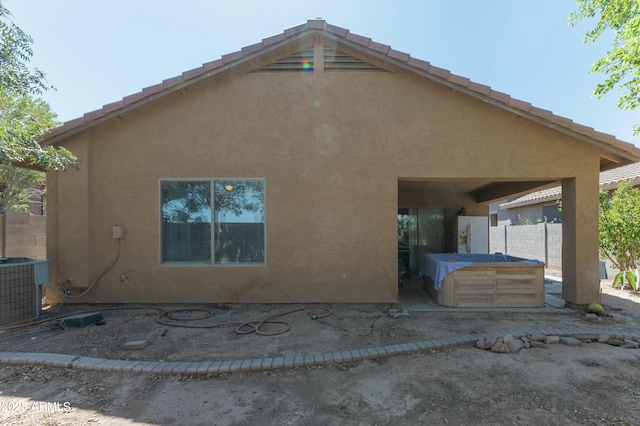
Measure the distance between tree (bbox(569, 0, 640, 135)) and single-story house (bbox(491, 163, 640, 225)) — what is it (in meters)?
3.51

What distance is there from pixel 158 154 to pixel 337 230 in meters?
3.74

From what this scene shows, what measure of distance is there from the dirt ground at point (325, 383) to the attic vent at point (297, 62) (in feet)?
15.4

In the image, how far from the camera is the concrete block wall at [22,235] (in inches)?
248

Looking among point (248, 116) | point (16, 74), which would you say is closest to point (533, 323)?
point (248, 116)

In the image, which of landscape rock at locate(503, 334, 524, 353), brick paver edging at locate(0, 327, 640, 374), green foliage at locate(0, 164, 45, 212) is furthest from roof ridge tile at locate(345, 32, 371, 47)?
green foliage at locate(0, 164, 45, 212)

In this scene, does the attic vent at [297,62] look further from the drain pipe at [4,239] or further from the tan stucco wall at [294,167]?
the drain pipe at [4,239]

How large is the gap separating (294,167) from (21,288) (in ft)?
16.4

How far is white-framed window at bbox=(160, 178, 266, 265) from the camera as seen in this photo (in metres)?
6.11

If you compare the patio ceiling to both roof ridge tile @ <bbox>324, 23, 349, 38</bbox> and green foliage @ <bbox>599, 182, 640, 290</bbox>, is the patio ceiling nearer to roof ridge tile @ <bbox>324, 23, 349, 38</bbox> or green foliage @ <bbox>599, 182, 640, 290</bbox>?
green foliage @ <bbox>599, 182, 640, 290</bbox>

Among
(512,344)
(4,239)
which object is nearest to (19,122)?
(4,239)

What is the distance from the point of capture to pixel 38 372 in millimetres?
3654

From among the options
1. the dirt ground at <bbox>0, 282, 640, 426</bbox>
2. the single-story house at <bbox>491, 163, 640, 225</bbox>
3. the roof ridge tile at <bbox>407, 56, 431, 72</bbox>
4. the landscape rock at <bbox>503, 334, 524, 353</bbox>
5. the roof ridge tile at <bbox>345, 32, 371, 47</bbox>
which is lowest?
the dirt ground at <bbox>0, 282, 640, 426</bbox>

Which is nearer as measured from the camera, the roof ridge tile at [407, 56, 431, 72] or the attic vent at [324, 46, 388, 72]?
the roof ridge tile at [407, 56, 431, 72]

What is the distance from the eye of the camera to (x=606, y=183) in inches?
414
